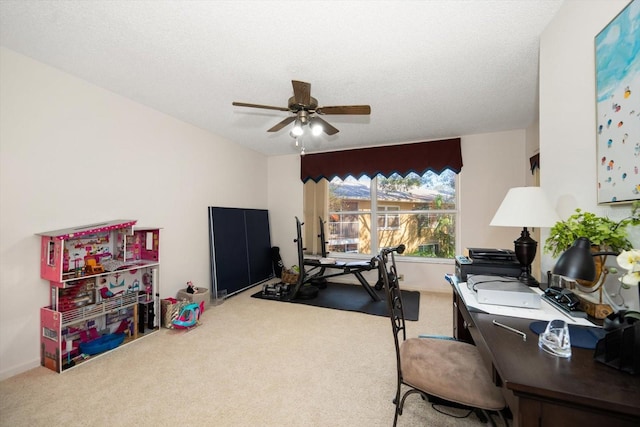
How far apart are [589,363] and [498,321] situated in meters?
0.32

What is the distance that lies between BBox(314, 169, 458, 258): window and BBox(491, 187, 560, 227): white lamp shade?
9.22 feet

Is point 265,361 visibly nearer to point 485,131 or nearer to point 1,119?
point 1,119

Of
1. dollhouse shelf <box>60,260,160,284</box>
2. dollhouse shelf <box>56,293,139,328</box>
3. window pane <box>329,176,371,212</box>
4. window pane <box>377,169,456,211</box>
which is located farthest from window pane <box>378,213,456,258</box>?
dollhouse shelf <box>56,293,139,328</box>

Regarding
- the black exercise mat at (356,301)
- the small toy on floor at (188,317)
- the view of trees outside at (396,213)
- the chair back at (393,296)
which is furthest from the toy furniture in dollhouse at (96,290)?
the view of trees outside at (396,213)

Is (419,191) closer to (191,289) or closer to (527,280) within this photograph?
(527,280)

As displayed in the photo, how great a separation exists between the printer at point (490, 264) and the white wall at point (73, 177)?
320cm

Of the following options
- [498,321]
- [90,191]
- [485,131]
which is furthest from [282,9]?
[485,131]

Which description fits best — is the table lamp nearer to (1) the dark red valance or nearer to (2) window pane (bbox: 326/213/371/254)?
(1) the dark red valance

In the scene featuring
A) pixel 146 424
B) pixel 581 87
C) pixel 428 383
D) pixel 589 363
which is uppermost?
pixel 581 87

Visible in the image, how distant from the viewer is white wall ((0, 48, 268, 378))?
193 centimetres

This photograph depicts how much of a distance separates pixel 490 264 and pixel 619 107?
104 centimetres

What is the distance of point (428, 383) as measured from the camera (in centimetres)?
123

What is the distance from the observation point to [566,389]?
2.22 ft

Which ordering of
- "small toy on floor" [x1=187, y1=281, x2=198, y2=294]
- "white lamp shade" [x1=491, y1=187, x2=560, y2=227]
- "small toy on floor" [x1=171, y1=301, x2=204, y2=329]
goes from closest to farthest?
"white lamp shade" [x1=491, y1=187, x2=560, y2=227]
"small toy on floor" [x1=171, y1=301, x2=204, y2=329]
"small toy on floor" [x1=187, y1=281, x2=198, y2=294]
